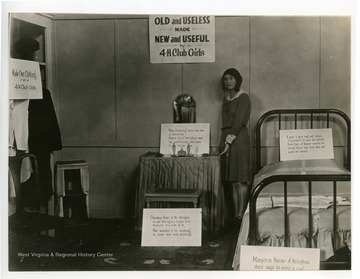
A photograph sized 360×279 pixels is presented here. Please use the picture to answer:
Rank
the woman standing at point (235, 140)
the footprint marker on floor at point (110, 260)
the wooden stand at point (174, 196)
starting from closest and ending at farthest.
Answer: the footprint marker on floor at point (110, 260) < the wooden stand at point (174, 196) < the woman standing at point (235, 140)

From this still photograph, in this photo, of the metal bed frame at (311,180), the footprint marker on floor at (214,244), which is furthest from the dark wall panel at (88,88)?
the metal bed frame at (311,180)

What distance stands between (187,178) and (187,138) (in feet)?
1.54

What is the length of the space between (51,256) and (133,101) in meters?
1.08

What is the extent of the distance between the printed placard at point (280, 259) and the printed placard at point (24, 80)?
0.94m

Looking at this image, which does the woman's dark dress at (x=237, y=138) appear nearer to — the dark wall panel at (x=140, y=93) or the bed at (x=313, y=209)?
the dark wall panel at (x=140, y=93)

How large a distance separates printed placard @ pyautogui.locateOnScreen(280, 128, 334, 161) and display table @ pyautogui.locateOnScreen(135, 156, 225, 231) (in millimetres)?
A: 609

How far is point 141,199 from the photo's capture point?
2.51 metres

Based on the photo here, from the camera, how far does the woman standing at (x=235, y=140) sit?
2.34 meters

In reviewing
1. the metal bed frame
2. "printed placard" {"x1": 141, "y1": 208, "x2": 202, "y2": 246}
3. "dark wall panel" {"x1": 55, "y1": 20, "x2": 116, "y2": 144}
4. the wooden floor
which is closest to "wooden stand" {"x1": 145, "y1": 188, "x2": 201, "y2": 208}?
the wooden floor

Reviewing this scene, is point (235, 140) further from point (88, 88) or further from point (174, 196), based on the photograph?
point (88, 88)
